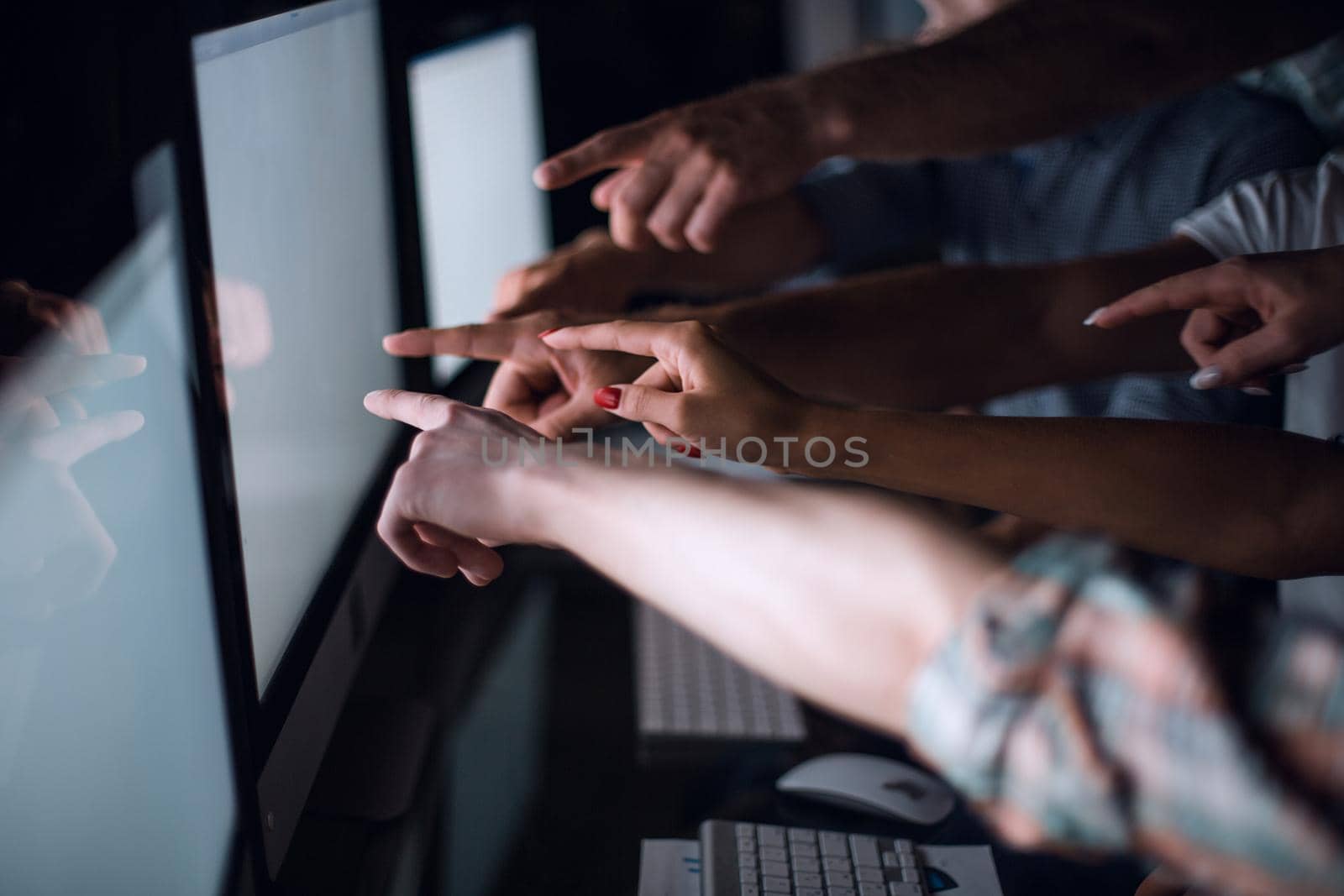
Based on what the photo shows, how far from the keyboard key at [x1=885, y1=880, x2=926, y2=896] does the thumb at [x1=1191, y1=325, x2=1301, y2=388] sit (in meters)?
0.40

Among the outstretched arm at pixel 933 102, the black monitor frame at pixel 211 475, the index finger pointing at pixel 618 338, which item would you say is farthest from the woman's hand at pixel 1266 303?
the black monitor frame at pixel 211 475

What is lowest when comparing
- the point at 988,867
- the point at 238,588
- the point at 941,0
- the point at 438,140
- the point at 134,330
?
the point at 988,867

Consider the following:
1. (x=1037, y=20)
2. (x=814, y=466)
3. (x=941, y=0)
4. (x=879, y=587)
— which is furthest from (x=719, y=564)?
(x=941, y=0)

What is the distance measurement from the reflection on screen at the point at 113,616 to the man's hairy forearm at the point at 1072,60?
657 millimetres

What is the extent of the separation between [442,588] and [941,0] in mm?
1003

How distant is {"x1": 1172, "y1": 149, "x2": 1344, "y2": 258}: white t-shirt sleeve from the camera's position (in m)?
0.80

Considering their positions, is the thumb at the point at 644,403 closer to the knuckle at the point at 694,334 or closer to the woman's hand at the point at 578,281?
the knuckle at the point at 694,334

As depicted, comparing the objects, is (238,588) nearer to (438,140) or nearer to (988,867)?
(988,867)

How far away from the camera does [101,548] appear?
0.35 metres

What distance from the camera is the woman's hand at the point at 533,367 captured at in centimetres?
59

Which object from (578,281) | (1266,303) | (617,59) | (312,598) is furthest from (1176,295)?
(617,59)

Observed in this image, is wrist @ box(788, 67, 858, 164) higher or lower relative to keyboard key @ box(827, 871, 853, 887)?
higher

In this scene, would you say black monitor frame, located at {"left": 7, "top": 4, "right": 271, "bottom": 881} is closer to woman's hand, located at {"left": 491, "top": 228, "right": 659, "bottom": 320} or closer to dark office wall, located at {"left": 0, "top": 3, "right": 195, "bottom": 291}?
dark office wall, located at {"left": 0, "top": 3, "right": 195, "bottom": 291}

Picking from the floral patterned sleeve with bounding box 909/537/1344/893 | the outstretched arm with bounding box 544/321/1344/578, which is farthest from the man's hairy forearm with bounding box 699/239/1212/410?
the floral patterned sleeve with bounding box 909/537/1344/893
